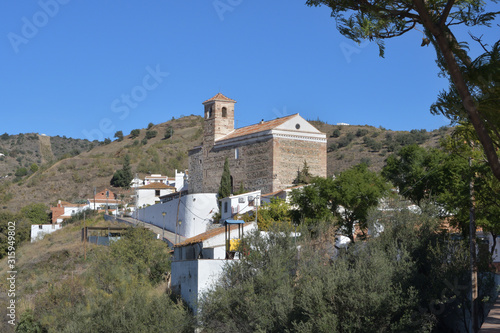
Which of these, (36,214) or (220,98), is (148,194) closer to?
(36,214)

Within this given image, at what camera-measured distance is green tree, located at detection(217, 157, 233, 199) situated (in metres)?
44.1

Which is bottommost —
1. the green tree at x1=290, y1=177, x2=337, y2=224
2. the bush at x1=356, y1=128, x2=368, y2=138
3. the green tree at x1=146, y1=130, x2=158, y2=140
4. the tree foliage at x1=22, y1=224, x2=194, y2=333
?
the tree foliage at x1=22, y1=224, x2=194, y2=333

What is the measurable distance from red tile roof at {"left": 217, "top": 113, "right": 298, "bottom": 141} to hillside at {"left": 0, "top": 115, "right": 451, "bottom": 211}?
13826mm

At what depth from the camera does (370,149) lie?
240ft

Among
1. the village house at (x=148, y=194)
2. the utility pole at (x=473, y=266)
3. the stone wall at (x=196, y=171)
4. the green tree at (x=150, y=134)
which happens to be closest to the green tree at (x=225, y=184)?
the stone wall at (x=196, y=171)

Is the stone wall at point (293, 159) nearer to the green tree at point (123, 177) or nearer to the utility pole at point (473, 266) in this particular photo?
the utility pole at point (473, 266)

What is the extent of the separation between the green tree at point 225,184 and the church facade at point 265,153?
0.70 m

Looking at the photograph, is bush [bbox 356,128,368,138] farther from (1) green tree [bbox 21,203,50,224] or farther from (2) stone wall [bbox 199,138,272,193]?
(1) green tree [bbox 21,203,50,224]

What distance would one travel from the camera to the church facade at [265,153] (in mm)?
43188

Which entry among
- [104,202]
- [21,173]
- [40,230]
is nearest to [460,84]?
[40,230]

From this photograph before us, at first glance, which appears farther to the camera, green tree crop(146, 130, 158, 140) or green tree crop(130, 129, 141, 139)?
green tree crop(130, 129, 141, 139)

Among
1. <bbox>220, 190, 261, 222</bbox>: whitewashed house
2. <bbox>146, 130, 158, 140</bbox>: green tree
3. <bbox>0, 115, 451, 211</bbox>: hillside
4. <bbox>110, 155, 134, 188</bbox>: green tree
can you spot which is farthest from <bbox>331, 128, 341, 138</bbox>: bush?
<bbox>220, 190, 261, 222</bbox>: whitewashed house

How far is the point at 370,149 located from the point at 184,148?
35261mm

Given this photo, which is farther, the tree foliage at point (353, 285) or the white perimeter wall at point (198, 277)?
the white perimeter wall at point (198, 277)
